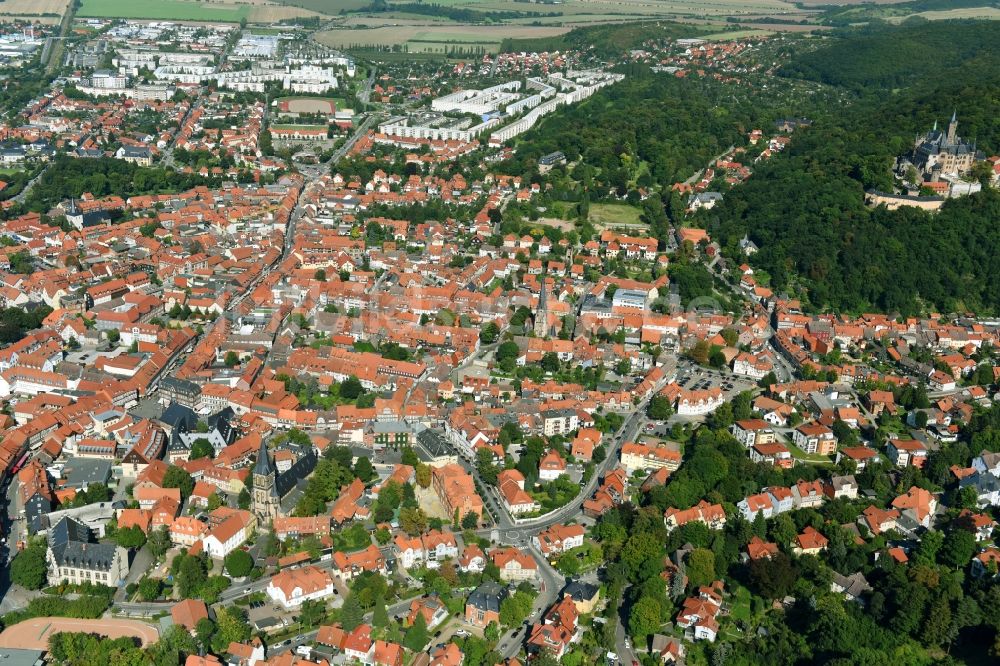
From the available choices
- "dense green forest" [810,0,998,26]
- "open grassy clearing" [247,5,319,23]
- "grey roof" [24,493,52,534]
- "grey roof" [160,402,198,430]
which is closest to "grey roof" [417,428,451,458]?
"grey roof" [160,402,198,430]

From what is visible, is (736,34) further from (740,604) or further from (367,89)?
→ (740,604)

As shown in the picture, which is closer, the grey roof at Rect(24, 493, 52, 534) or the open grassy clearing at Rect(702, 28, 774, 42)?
the grey roof at Rect(24, 493, 52, 534)

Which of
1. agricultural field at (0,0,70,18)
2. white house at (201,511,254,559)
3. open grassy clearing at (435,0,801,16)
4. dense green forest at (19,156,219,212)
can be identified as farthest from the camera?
open grassy clearing at (435,0,801,16)

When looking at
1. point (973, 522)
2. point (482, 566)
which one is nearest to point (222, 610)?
point (482, 566)

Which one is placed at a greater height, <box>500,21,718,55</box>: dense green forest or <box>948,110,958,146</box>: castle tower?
<box>948,110,958,146</box>: castle tower

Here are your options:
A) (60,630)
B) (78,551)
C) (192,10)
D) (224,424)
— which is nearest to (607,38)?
(192,10)

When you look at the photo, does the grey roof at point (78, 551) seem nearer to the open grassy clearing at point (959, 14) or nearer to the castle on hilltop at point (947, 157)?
the castle on hilltop at point (947, 157)

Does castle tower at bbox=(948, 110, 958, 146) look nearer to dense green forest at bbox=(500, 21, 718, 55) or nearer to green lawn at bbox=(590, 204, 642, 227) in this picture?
green lawn at bbox=(590, 204, 642, 227)
